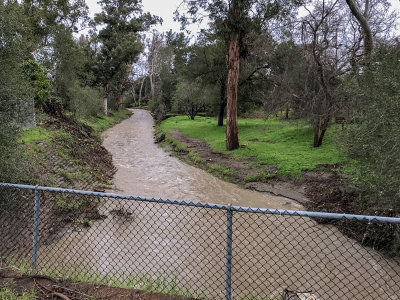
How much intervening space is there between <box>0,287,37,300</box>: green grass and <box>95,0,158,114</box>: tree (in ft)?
99.4

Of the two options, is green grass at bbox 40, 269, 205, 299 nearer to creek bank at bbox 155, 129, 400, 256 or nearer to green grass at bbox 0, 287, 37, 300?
green grass at bbox 0, 287, 37, 300

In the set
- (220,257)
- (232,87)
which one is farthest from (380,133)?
(232,87)

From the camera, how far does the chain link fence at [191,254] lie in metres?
5.07

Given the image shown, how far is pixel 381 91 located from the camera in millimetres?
6016

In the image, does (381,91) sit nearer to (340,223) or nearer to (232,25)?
(340,223)

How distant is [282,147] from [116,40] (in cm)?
2430

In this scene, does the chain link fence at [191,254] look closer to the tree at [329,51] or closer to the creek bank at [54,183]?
the creek bank at [54,183]

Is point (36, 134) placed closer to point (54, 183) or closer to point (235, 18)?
point (54, 183)

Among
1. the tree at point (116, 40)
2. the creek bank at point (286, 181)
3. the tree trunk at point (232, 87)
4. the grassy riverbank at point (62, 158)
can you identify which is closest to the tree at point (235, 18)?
the tree trunk at point (232, 87)

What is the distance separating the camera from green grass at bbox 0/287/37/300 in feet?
10.5

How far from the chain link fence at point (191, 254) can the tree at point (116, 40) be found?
26.4m

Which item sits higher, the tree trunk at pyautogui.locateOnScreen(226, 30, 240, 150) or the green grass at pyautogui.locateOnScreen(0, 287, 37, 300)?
the tree trunk at pyautogui.locateOnScreen(226, 30, 240, 150)

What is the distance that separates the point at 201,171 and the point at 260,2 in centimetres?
817

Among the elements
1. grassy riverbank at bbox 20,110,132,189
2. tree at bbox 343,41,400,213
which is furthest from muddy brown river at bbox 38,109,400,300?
grassy riverbank at bbox 20,110,132,189
